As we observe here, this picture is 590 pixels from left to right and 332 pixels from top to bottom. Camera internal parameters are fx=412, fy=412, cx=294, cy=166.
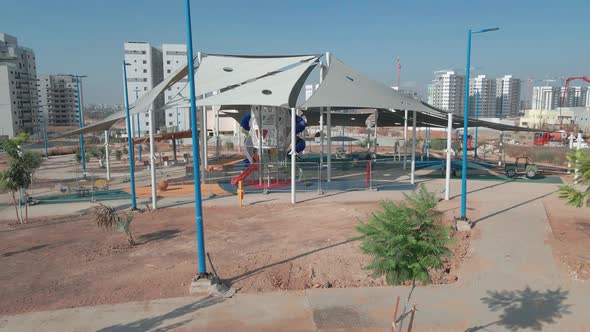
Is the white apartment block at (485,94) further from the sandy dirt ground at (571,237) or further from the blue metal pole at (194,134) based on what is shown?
the blue metal pole at (194,134)

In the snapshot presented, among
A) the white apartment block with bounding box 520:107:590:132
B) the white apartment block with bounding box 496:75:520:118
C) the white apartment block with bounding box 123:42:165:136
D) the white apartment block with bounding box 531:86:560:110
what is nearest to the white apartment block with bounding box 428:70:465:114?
the white apartment block with bounding box 496:75:520:118

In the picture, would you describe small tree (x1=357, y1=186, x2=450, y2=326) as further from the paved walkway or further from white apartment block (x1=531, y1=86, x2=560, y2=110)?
white apartment block (x1=531, y1=86, x2=560, y2=110)

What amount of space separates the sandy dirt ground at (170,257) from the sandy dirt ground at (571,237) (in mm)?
2788

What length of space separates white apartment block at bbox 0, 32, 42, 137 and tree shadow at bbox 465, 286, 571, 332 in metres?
85.2

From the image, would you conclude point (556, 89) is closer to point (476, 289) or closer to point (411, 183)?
point (411, 183)

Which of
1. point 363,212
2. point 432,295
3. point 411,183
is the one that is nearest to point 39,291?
point 432,295

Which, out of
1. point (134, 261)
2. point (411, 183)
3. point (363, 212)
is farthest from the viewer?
point (411, 183)

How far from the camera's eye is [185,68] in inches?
893

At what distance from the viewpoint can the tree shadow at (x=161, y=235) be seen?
14971 millimetres

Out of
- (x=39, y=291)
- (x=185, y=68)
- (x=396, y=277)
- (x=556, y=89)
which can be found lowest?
(x=39, y=291)

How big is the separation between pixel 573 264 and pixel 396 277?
7605mm

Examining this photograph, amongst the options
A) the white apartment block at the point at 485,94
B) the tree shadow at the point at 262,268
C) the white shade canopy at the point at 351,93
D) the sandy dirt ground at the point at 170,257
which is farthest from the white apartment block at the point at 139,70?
the white apartment block at the point at 485,94

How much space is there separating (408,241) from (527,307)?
14.6 ft

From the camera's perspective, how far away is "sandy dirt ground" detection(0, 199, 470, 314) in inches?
418
